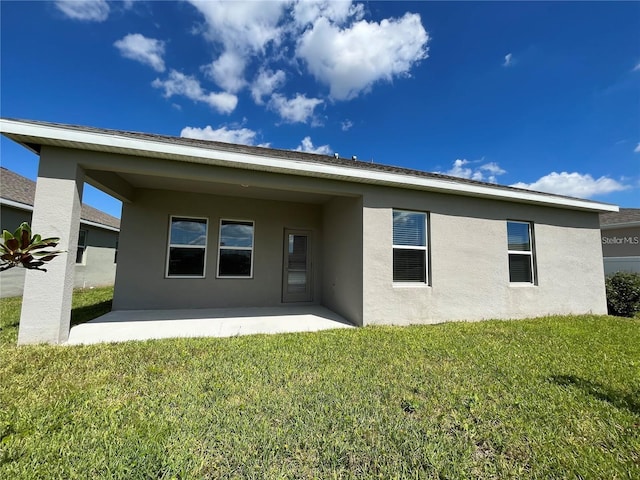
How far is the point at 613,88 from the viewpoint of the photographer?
8.77 m

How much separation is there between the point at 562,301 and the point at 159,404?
379 inches

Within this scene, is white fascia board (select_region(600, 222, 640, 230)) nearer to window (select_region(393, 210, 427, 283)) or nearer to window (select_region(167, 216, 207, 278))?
window (select_region(393, 210, 427, 283))

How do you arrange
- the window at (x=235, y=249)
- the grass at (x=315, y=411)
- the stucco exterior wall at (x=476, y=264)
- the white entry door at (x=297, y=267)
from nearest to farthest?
the grass at (x=315, y=411), the stucco exterior wall at (x=476, y=264), the window at (x=235, y=249), the white entry door at (x=297, y=267)

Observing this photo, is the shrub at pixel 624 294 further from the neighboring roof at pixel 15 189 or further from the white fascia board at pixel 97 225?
the white fascia board at pixel 97 225

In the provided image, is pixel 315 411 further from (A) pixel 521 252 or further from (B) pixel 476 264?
(A) pixel 521 252

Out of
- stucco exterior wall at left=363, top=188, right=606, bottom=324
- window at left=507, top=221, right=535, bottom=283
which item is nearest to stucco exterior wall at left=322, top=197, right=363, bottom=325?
stucco exterior wall at left=363, top=188, right=606, bottom=324

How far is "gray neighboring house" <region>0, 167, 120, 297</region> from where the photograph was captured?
349 inches

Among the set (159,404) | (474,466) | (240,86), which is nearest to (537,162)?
(240,86)

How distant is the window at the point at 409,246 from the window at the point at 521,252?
2.69m

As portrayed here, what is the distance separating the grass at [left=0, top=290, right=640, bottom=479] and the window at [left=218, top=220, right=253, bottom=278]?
3375 mm

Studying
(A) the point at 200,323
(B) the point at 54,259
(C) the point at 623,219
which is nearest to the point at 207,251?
(A) the point at 200,323

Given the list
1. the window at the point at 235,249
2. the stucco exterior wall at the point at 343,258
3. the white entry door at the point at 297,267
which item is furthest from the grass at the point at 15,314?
the stucco exterior wall at the point at 343,258

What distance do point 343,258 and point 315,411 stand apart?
447 cm

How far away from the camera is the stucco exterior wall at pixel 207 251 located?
6.88m
